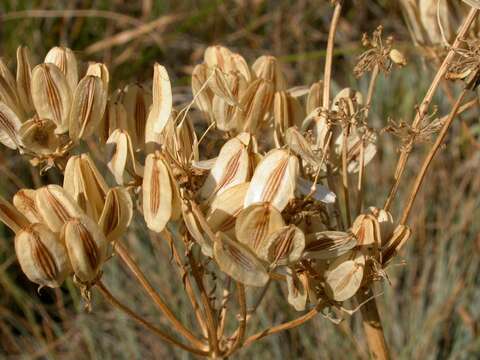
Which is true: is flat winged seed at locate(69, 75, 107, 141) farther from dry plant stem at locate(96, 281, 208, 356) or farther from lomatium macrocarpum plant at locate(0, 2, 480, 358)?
dry plant stem at locate(96, 281, 208, 356)

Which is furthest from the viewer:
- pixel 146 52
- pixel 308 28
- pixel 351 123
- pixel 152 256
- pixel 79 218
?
pixel 308 28

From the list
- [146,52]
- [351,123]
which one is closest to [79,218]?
[351,123]

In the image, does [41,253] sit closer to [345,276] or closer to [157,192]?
[157,192]

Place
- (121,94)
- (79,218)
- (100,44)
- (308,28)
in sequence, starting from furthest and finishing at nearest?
1. (308,28)
2. (100,44)
3. (121,94)
4. (79,218)

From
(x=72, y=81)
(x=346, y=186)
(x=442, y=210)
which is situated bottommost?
(x=442, y=210)

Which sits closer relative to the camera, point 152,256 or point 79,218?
point 79,218

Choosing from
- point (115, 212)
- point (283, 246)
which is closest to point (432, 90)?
point (283, 246)

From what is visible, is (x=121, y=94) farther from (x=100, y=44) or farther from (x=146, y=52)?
(x=146, y=52)
